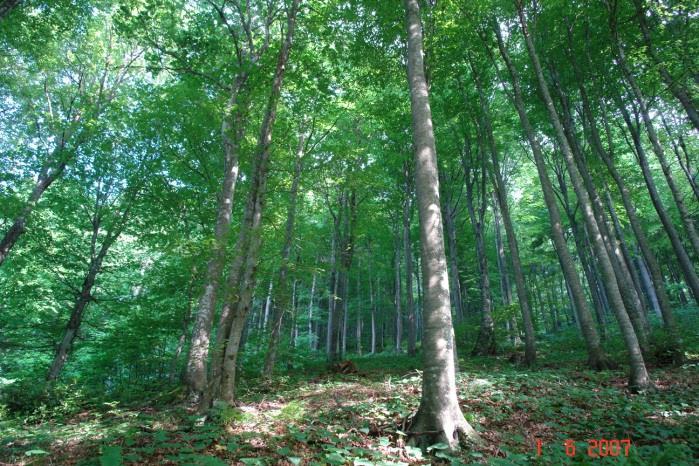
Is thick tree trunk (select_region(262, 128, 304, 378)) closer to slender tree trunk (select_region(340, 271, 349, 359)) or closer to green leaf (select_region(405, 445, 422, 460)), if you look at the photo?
slender tree trunk (select_region(340, 271, 349, 359))

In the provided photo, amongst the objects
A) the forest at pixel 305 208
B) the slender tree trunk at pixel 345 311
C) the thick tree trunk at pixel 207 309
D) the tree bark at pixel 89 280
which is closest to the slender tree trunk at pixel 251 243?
the forest at pixel 305 208

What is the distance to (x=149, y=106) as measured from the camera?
11.7 meters

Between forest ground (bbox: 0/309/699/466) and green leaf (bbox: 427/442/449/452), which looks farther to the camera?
green leaf (bbox: 427/442/449/452)

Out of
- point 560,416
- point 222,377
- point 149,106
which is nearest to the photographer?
point 560,416

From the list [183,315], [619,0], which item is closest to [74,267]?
[183,315]

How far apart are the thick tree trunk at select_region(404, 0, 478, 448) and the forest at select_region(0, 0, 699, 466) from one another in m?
0.03

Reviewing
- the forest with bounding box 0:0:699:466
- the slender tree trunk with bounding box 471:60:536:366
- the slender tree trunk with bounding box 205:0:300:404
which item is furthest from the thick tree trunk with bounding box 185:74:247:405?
the slender tree trunk with bounding box 471:60:536:366

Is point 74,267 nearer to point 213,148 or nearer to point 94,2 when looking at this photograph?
point 213,148

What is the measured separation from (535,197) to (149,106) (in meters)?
25.1

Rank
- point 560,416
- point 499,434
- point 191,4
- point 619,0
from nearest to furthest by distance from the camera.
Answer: point 499,434
point 560,416
point 619,0
point 191,4
